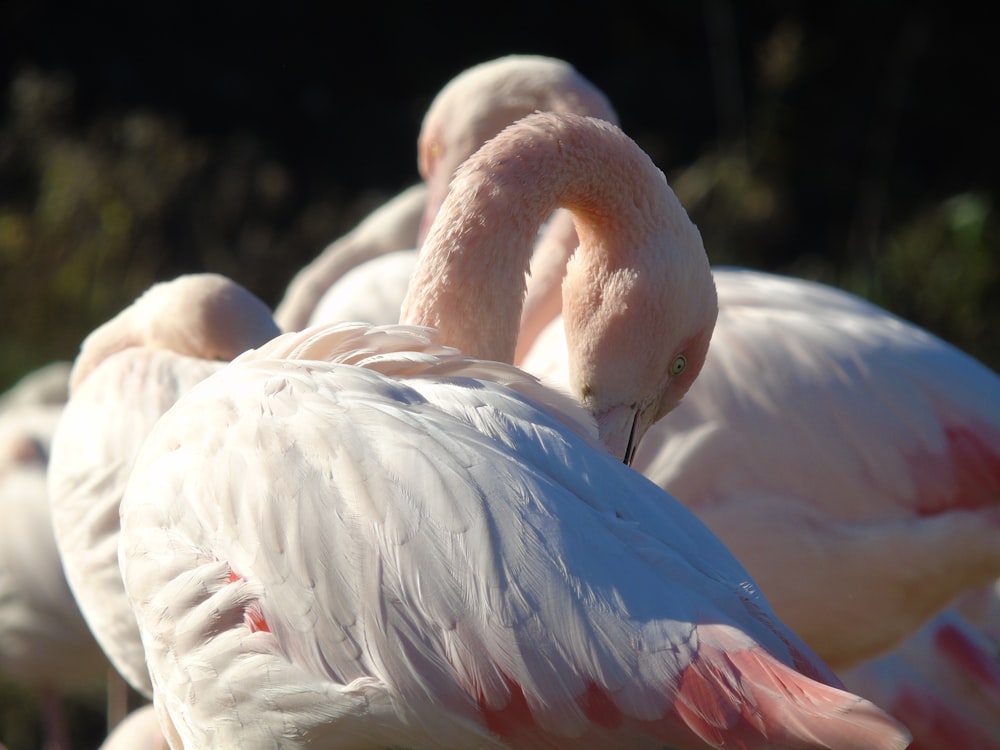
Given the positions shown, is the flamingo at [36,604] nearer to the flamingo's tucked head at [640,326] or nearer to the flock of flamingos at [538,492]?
the flock of flamingos at [538,492]

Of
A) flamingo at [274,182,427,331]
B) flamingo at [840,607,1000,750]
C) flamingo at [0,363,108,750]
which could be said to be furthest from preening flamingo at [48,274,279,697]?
flamingo at [840,607,1000,750]

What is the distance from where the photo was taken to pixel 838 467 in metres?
3.33

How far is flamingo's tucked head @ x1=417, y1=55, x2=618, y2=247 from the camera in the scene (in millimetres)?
3795

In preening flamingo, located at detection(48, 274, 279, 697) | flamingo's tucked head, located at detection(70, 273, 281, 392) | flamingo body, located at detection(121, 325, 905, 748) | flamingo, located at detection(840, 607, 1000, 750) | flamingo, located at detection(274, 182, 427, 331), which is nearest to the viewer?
flamingo body, located at detection(121, 325, 905, 748)

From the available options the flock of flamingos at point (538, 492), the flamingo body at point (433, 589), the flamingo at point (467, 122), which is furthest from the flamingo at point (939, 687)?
the flamingo body at point (433, 589)

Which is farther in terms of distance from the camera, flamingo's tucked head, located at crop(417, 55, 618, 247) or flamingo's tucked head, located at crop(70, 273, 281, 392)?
flamingo's tucked head, located at crop(417, 55, 618, 247)

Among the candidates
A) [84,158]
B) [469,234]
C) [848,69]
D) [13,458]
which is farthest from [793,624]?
[848,69]

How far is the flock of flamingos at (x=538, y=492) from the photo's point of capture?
193 centimetres

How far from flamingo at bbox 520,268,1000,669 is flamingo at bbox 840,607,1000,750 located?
38cm

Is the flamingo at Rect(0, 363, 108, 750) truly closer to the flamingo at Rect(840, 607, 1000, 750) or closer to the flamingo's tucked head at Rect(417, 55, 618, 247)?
the flamingo's tucked head at Rect(417, 55, 618, 247)

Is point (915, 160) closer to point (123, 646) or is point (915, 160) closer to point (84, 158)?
point (84, 158)

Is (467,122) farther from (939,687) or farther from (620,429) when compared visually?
(939,687)

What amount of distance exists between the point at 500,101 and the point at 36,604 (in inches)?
90.4

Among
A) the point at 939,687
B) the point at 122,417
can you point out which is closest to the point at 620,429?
the point at 122,417
